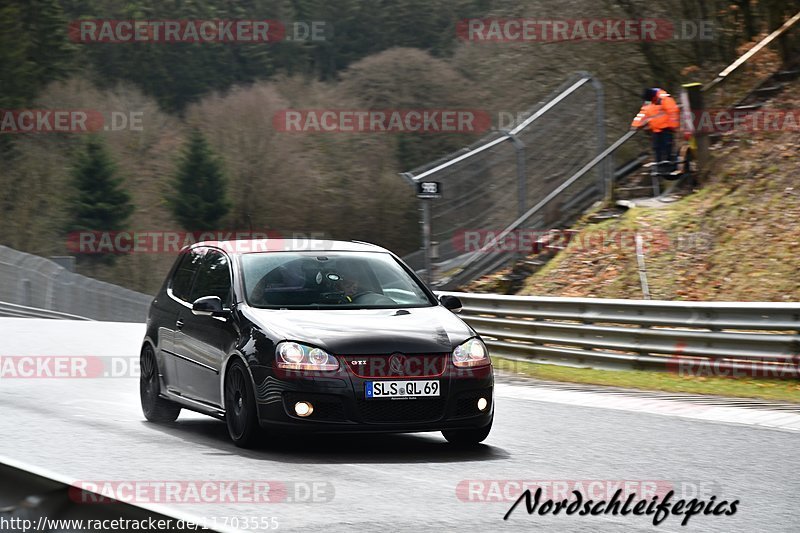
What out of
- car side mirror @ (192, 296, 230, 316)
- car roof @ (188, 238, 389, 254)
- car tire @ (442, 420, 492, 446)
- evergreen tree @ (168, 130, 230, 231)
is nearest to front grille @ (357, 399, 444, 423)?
car tire @ (442, 420, 492, 446)

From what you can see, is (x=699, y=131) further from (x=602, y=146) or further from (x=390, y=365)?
(x=390, y=365)

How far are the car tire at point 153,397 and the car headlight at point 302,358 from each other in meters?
2.62

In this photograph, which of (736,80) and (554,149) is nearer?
(554,149)

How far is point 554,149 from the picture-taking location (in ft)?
79.8

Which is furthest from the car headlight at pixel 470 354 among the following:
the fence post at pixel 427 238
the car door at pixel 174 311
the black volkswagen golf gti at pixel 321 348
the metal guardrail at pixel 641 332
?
the fence post at pixel 427 238

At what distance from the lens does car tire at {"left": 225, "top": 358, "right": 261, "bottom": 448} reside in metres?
9.36

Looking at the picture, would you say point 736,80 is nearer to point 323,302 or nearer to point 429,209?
point 429,209

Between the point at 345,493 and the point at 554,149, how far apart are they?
1726 cm

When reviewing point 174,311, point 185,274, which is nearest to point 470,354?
point 174,311

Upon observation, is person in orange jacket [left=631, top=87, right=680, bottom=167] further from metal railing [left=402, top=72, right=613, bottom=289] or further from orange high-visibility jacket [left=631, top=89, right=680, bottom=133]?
metal railing [left=402, top=72, right=613, bottom=289]

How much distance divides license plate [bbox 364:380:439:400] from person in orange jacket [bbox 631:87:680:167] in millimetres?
Result: 15637

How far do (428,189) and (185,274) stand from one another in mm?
9423

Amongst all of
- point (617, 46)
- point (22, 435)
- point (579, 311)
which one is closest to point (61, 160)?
point (617, 46)

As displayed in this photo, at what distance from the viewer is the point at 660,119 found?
78.2ft
